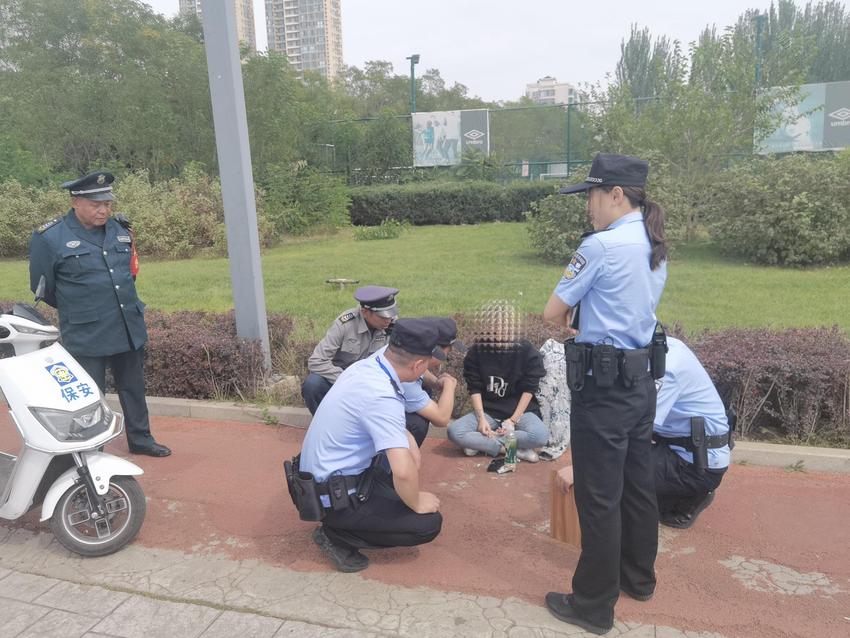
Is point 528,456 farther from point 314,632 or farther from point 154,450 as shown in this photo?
point 154,450

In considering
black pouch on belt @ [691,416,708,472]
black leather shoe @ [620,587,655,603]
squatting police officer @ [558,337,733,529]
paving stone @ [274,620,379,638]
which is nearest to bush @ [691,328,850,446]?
squatting police officer @ [558,337,733,529]

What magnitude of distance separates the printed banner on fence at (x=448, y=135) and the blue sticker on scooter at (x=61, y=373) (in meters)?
22.1

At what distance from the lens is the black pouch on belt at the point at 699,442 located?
3377 millimetres

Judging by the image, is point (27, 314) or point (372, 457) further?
point (27, 314)

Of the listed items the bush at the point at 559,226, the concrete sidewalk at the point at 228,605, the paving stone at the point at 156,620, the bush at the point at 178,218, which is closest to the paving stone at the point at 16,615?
the concrete sidewalk at the point at 228,605

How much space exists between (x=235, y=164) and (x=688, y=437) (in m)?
3.77

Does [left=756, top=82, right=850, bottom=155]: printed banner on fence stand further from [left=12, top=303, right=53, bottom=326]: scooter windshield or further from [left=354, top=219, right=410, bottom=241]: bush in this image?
[left=12, top=303, right=53, bottom=326]: scooter windshield

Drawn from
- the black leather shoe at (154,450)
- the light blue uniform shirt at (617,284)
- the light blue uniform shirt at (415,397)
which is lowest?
the black leather shoe at (154,450)

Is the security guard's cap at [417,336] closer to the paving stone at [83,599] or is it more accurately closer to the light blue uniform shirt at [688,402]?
the light blue uniform shirt at [688,402]

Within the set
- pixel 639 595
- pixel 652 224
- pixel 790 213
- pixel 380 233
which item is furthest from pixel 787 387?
pixel 380 233

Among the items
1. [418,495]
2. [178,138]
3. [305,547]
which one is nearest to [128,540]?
[305,547]

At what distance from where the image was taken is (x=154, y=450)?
471 centimetres

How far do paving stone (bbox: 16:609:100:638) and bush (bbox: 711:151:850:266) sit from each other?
33.8 ft

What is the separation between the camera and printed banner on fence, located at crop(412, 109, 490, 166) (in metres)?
24.8
